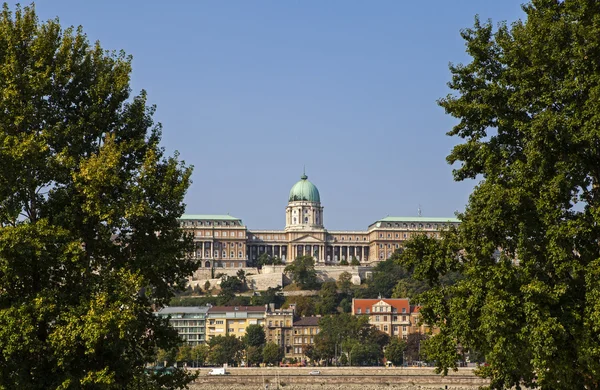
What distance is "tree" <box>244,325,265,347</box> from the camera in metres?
113

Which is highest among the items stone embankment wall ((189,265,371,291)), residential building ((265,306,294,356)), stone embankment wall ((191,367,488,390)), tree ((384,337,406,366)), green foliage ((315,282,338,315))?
stone embankment wall ((189,265,371,291))

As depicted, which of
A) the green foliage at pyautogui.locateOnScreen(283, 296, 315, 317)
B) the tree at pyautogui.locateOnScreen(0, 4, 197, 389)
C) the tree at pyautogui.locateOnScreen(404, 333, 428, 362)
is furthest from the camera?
the green foliage at pyautogui.locateOnScreen(283, 296, 315, 317)

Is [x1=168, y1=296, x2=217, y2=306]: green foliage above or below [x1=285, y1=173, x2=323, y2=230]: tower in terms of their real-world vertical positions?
below

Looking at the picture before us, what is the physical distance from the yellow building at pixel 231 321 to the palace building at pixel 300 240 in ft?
170

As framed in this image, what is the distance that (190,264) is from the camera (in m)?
23.6

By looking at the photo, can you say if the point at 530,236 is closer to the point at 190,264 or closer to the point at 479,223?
the point at 479,223

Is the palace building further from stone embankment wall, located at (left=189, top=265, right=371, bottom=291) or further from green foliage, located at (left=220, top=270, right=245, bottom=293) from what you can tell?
green foliage, located at (left=220, top=270, right=245, bottom=293)

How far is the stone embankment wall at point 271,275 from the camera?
161m

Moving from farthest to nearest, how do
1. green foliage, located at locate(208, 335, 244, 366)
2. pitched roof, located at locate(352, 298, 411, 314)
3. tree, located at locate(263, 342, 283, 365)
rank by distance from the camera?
pitched roof, located at locate(352, 298, 411, 314), tree, located at locate(263, 342, 283, 365), green foliage, located at locate(208, 335, 244, 366)

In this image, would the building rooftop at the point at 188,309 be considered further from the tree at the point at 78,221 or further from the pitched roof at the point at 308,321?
the tree at the point at 78,221

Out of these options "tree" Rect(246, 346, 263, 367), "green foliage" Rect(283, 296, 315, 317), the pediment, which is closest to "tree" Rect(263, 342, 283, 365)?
"tree" Rect(246, 346, 263, 367)

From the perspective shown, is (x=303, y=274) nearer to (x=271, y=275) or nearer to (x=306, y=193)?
(x=271, y=275)

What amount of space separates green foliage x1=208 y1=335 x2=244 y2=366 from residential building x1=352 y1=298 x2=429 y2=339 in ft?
64.7

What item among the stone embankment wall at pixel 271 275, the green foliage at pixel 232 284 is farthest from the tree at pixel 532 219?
the stone embankment wall at pixel 271 275
